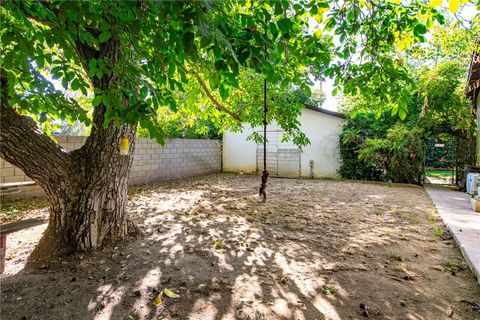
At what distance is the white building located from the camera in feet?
34.3

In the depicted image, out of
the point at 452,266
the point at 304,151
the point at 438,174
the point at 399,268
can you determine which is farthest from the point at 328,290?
the point at 438,174

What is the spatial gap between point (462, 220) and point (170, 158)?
25.4 ft

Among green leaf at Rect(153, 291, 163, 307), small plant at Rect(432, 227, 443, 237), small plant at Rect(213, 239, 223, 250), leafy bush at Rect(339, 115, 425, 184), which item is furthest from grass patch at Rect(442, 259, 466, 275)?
leafy bush at Rect(339, 115, 425, 184)

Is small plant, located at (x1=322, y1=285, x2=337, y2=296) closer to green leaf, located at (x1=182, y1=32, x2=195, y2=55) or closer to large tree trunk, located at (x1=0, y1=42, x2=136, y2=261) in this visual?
green leaf, located at (x1=182, y1=32, x2=195, y2=55)

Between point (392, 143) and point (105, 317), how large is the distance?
893 centimetres

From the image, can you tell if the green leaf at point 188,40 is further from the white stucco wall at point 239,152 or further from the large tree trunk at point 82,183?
the white stucco wall at point 239,152

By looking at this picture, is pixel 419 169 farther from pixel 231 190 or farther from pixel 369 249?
pixel 369 249

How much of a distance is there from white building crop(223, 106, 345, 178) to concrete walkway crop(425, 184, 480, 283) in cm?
370

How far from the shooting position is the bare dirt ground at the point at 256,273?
198 cm

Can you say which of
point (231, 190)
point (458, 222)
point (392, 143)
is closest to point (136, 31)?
point (458, 222)

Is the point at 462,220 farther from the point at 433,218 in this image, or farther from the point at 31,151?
the point at 31,151

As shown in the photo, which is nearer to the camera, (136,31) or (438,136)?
(136,31)

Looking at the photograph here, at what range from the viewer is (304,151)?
10.8 metres

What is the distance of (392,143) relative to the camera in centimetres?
860
